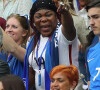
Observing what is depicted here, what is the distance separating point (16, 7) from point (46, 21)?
219 cm

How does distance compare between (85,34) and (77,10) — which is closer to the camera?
(85,34)

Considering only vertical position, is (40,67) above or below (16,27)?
below

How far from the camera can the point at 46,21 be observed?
15.6 ft

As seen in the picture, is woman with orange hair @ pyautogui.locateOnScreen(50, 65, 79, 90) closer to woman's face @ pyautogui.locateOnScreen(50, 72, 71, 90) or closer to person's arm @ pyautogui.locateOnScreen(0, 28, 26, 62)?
woman's face @ pyautogui.locateOnScreen(50, 72, 71, 90)

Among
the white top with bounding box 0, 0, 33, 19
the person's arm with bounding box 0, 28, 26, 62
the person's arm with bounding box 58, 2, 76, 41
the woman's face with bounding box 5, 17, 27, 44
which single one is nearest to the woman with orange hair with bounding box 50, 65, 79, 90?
the person's arm with bounding box 58, 2, 76, 41

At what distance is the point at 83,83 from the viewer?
5.00 meters

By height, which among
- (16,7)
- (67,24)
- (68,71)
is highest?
(16,7)

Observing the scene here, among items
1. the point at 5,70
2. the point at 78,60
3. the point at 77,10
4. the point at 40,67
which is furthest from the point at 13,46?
the point at 5,70

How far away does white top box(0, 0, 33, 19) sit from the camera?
676 cm

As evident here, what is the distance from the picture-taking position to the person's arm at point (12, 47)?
15.9 ft

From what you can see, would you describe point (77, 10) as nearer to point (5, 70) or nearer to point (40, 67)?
point (40, 67)

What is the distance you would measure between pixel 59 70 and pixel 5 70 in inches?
57.1

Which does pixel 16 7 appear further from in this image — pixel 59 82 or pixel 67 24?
pixel 59 82

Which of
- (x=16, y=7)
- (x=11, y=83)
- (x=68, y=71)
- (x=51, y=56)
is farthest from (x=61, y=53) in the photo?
(x=16, y=7)
